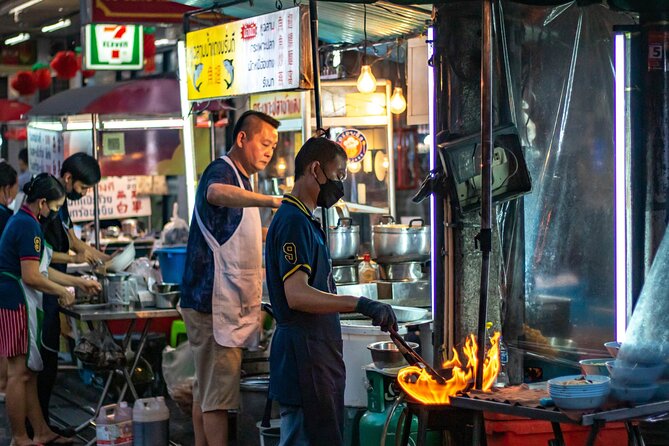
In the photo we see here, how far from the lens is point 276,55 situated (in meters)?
7.63

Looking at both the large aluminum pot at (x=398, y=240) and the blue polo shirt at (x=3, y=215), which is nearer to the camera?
the large aluminum pot at (x=398, y=240)

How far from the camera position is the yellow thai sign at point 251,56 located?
740cm

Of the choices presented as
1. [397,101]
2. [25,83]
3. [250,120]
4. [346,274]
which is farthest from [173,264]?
[25,83]

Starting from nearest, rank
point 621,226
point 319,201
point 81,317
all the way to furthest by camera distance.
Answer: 1. point 319,201
2. point 621,226
3. point 81,317

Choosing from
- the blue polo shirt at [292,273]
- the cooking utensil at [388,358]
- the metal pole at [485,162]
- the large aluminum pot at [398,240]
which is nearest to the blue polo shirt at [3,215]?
the large aluminum pot at [398,240]

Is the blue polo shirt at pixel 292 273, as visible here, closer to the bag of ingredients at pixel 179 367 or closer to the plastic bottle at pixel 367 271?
the plastic bottle at pixel 367 271

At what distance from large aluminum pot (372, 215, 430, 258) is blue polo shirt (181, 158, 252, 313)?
Answer: 6.59 feet

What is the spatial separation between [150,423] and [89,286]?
5.14 feet

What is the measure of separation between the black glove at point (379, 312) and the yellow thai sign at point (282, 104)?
601 cm

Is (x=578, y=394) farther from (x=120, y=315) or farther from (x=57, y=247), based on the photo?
(x=57, y=247)

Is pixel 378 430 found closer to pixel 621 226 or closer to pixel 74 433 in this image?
pixel 621 226

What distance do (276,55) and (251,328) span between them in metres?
1.95

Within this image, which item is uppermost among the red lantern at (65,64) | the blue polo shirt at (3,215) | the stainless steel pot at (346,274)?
the red lantern at (65,64)

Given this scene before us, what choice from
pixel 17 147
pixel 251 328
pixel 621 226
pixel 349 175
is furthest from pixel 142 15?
pixel 17 147
